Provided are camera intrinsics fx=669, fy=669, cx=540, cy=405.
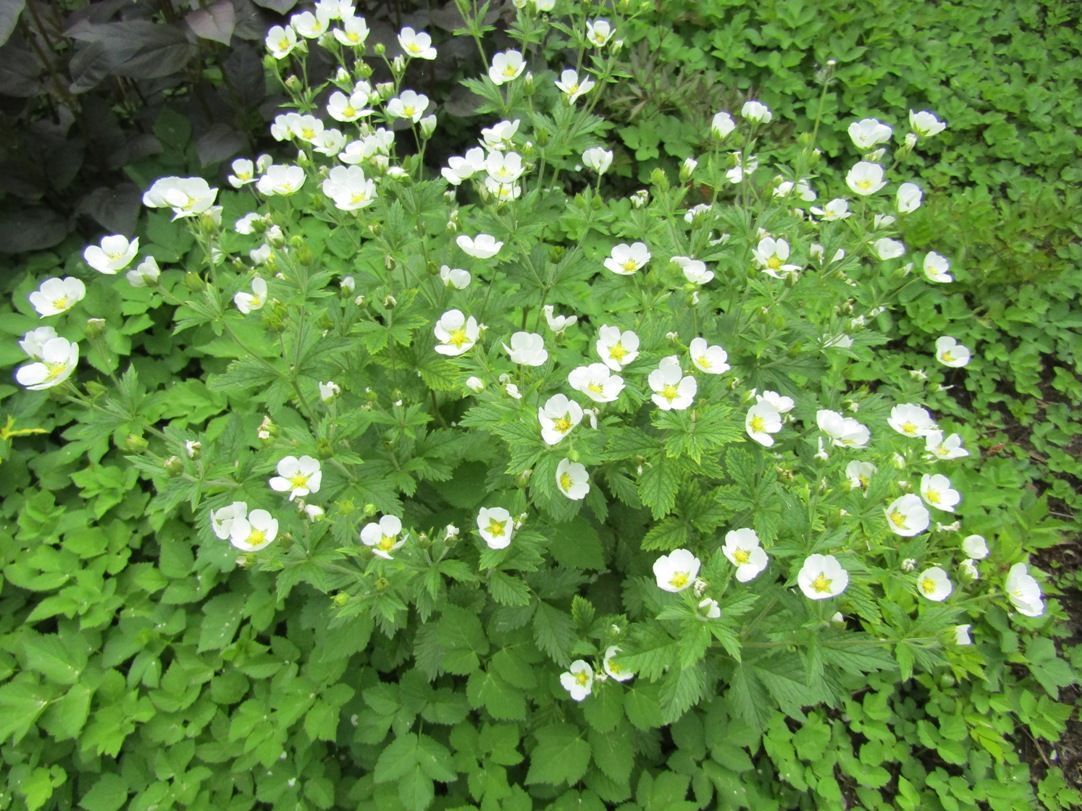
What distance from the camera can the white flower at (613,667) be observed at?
5.86ft

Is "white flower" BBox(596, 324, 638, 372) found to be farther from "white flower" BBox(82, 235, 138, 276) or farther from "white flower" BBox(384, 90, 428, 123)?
"white flower" BBox(82, 235, 138, 276)

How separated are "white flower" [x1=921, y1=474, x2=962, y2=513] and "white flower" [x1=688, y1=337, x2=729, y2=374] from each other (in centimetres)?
71

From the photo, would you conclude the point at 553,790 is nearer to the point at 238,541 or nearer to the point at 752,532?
the point at 752,532

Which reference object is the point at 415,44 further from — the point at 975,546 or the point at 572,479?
the point at 975,546

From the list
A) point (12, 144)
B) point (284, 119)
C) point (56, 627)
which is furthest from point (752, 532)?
point (12, 144)

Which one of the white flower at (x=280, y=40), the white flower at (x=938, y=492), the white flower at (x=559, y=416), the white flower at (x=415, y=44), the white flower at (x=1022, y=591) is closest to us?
the white flower at (x=559, y=416)

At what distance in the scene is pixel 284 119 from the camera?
7.25 ft

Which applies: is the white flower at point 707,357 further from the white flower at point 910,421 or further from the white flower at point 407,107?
the white flower at point 407,107

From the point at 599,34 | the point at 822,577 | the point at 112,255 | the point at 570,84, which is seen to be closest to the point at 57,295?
the point at 112,255

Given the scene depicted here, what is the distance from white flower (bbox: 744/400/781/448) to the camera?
1.74 metres

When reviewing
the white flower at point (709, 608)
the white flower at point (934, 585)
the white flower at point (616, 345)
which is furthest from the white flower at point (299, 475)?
the white flower at point (934, 585)

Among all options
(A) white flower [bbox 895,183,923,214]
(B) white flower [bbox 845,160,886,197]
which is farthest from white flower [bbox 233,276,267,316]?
(A) white flower [bbox 895,183,923,214]

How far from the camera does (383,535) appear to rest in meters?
1.68

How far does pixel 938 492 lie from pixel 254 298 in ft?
6.79
